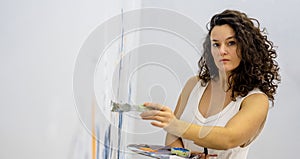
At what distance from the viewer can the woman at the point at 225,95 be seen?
0.78 meters

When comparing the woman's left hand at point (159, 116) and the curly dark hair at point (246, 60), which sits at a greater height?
the curly dark hair at point (246, 60)

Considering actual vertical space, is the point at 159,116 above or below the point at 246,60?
below

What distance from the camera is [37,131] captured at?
94 centimetres

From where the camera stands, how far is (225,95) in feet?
3.06

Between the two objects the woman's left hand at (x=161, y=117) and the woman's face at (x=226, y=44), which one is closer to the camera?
the woman's left hand at (x=161, y=117)

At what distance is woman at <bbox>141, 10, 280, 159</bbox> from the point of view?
2.56 feet

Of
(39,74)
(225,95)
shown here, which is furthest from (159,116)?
(39,74)

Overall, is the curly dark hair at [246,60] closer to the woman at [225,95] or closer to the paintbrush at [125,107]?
the woman at [225,95]

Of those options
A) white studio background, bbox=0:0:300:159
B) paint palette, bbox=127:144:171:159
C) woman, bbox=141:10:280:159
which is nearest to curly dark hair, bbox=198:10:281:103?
woman, bbox=141:10:280:159

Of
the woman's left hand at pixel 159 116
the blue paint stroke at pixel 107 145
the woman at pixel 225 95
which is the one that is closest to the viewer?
the woman's left hand at pixel 159 116

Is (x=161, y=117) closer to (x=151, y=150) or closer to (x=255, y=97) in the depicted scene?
(x=151, y=150)

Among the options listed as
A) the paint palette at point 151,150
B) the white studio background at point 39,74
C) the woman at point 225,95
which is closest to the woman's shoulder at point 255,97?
the woman at point 225,95

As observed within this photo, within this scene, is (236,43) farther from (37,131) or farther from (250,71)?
(37,131)

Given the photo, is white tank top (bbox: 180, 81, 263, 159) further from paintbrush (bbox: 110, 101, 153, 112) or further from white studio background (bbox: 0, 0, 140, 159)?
white studio background (bbox: 0, 0, 140, 159)
